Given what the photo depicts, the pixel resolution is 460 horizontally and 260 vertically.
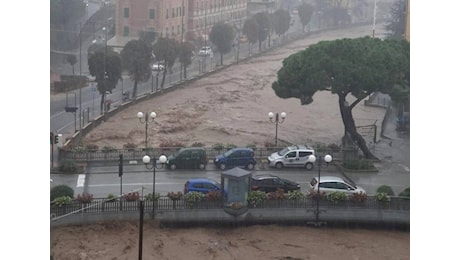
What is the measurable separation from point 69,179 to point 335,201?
2.10 meters

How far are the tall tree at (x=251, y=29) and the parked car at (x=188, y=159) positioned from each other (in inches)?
78.8

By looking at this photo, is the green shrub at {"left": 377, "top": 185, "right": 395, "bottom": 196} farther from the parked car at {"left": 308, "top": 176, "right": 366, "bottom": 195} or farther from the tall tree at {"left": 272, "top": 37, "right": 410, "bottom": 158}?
the tall tree at {"left": 272, "top": 37, "right": 410, "bottom": 158}

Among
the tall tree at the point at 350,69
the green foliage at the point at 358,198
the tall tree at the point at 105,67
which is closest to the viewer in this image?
the green foliage at the point at 358,198

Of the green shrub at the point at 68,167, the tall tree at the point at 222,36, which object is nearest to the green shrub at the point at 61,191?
the green shrub at the point at 68,167

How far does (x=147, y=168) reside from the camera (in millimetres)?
6883

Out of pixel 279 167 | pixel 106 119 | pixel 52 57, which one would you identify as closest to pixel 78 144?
pixel 106 119

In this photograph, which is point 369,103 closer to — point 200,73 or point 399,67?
point 399,67

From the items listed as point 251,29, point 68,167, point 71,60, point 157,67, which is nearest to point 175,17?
point 157,67

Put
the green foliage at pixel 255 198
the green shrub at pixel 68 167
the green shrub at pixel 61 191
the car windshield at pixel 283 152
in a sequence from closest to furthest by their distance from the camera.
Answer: the green shrub at pixel 61 191, the green foliage at pixel 255 198, the green shrub at pixel 68 167, the car windshield at pixel 283 152

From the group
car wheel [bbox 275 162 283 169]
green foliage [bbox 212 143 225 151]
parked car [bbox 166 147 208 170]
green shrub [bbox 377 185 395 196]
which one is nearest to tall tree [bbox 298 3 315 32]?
green foliage [bbox 212 143 225 151]

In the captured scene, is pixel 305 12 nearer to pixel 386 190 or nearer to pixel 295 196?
pixel 386 190

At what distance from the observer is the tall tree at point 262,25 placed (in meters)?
8.68

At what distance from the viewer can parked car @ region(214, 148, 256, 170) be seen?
276 inches

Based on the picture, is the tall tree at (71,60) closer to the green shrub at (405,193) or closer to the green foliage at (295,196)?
the green foliage at (295,196)
